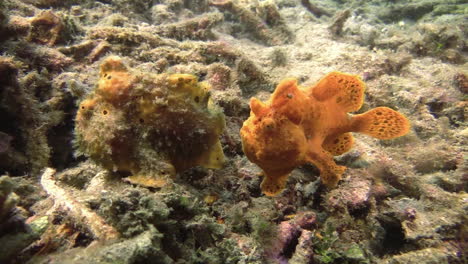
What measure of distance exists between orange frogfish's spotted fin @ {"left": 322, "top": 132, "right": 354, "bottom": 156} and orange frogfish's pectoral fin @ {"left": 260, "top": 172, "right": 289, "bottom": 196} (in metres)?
0.90

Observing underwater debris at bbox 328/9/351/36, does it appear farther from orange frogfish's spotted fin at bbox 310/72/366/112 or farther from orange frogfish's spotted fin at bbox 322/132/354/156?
orange frogfish's spotted fin at bbox 322/132/354/156

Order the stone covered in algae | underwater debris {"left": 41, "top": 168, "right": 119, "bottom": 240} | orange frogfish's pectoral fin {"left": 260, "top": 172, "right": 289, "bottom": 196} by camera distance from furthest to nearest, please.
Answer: orange frogfish's pectoral fin {"left": 260, "top": 172, "right": 289, "bottom": 196}
the stone covered in algae
underwater debris {"left": 41, "top": 168, "right": 119, "bottom": 240}

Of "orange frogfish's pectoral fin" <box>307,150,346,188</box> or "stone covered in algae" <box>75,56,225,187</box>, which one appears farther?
"orange frogfish's pectoral fin" <box>307,150,346,188</box>

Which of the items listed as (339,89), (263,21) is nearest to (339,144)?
(339,89)

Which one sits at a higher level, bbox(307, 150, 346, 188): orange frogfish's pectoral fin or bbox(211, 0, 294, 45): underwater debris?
bbox(211, 0, 294, 45): underwater debris

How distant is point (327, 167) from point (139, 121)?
2162 mm

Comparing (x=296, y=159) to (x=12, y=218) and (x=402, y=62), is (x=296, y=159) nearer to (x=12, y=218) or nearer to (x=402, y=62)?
(x=12, y=218)

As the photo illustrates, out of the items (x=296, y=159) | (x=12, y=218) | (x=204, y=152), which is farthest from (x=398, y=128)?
(x=12, y=218)

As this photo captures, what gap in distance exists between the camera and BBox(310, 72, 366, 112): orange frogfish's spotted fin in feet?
11.0

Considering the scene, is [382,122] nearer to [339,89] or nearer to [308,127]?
[339,89]

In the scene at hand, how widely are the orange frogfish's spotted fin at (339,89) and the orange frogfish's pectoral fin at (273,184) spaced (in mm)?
1170

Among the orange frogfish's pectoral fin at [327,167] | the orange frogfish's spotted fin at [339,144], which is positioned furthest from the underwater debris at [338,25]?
the orange frogfish's pectoral fin at [327,167]

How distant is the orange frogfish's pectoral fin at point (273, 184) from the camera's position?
301cm

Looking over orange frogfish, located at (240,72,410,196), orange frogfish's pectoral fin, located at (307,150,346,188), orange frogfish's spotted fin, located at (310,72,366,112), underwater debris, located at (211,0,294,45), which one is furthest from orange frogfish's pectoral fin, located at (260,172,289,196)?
underwater debris, located at (211,0,294,45)
